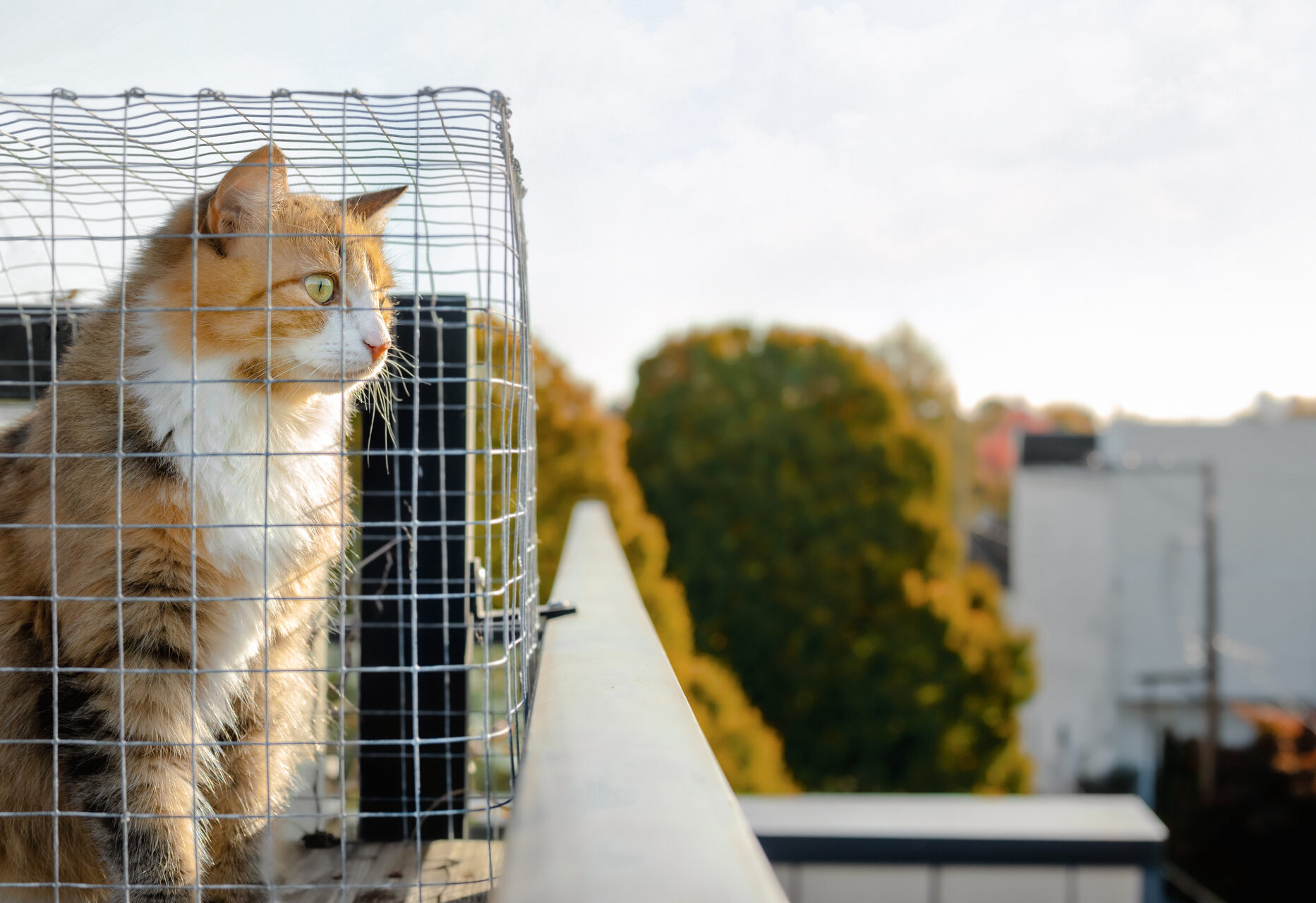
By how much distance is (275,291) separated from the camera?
100 cm

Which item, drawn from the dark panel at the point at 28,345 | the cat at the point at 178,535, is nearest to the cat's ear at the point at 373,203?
the cat at the point at 178,535

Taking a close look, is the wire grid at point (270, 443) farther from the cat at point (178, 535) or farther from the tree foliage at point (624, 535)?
the tree foliage at point (624, 535)

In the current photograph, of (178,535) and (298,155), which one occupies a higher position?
(298,155)

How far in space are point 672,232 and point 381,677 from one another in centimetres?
795

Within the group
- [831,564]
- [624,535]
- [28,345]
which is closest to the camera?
[28,345]

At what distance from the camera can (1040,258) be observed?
11.4 metres

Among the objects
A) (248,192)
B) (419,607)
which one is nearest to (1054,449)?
(419,607)

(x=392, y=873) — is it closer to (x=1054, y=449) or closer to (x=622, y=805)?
(x=622, y=805)

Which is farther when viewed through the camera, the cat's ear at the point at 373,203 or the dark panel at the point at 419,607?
the dark panel at the point at 419,607

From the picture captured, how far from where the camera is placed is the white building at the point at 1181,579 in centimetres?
1030

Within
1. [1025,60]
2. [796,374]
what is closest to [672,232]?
[796,374]

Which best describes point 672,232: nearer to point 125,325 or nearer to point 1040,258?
point 1040,258

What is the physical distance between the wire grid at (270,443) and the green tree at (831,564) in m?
7.87

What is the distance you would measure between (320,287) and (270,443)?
187 millimetres
